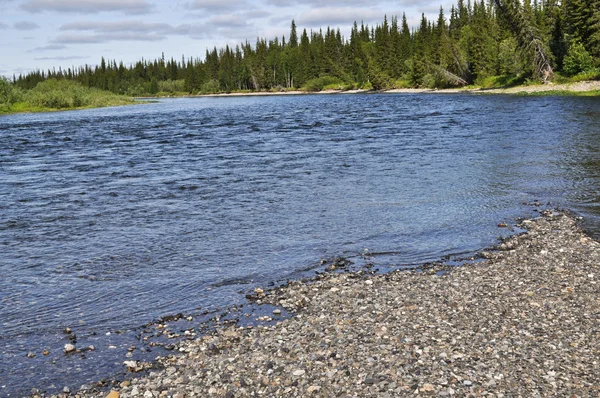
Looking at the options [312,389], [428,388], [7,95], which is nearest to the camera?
[428,388]

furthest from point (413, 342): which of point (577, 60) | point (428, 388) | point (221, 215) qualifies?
point (577, 60)

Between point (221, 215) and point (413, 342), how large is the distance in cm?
1153

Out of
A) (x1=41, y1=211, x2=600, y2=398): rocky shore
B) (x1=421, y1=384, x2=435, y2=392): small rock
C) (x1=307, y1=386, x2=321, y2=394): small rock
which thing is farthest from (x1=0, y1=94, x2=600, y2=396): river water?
(x1=421, y1=384, x2=435, y2=392): small rock

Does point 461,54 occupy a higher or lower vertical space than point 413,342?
higher

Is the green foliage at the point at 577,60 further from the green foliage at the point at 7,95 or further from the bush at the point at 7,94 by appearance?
the bush at the point at 7,94

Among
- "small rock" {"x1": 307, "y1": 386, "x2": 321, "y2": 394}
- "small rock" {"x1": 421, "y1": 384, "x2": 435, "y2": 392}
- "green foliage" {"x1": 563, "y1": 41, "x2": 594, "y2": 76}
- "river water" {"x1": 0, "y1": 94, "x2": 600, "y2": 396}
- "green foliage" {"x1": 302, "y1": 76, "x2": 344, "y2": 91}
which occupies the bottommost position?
"small rock" {"x1": 307, "y1": 386, "x2": 321, "y2": 394}

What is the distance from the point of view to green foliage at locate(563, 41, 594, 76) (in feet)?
251

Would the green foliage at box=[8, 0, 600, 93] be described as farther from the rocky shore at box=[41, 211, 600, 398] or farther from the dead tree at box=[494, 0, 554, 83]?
the rocky shore at box=[41, 211, 600, 398]

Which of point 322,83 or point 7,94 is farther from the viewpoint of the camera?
point 322,83

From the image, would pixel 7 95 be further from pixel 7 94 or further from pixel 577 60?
pixel 577 60

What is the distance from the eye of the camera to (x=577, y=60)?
77.8 metres

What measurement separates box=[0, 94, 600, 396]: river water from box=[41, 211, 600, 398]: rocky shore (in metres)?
1.51

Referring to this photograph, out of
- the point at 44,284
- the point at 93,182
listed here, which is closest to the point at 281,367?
the point at 44,284

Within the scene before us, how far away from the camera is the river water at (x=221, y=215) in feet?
37.7
